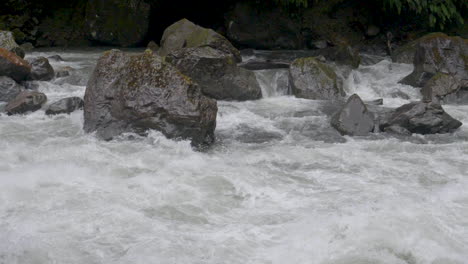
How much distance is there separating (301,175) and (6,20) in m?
13.5

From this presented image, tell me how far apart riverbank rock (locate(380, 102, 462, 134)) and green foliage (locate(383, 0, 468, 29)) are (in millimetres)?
7040

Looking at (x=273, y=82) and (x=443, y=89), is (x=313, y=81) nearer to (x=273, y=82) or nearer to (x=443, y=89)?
(x=273, y=82)

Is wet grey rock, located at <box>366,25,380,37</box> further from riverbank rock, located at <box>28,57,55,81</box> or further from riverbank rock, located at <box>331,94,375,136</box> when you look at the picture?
riverbank rock, located at <box>28,57,55,81</box>

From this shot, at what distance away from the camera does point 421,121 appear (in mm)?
9484

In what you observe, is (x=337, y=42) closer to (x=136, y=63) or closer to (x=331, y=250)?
(x=136, y=63)

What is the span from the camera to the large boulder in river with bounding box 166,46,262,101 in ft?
36.6

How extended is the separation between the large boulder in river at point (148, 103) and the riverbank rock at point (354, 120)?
7.45 ft

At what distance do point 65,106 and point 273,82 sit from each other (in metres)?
4.86

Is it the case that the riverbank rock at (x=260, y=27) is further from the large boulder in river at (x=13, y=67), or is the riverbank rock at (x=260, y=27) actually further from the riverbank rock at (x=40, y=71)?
the large boulder in river at (x=13, y=67)

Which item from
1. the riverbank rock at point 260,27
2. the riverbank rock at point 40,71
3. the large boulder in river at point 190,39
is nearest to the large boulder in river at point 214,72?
the large boulder in river at point 190,39

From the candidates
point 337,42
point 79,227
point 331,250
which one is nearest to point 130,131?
point 79,227

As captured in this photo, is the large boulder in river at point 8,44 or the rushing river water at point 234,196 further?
the large boulder in river at point 8,44

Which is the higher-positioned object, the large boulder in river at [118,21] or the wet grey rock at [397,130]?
the large boulder in river at [118,21]

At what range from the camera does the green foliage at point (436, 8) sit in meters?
16.1
